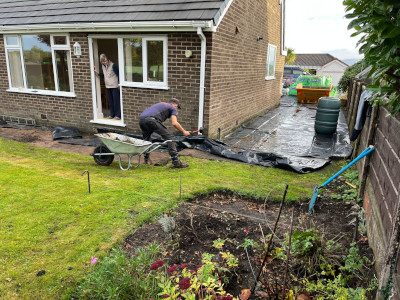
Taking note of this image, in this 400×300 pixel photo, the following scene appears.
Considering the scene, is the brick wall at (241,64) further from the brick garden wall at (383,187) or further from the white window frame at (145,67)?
the brick garden wall at (383,187)

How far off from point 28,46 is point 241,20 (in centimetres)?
730

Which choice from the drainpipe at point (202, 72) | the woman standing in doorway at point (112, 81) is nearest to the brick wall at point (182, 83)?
the drainpipe at point (202, 72)

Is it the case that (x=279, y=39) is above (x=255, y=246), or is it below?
above

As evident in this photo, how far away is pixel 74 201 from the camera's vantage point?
445 centimetres

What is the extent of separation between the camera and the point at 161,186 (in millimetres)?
5070

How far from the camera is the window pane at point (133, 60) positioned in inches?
319

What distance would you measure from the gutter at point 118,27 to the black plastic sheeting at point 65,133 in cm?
300

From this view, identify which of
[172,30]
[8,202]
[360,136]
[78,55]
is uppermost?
[172,30]

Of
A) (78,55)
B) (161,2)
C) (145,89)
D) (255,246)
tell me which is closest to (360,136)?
(255,246)

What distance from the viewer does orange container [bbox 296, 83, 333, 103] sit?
17.3 metres

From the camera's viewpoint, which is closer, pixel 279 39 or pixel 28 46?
pixel 28 46

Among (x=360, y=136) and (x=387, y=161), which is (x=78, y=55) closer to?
(x=360, y=136)

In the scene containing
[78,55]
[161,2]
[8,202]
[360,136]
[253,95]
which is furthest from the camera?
[253,95]

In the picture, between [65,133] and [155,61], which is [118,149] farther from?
[65,133]
